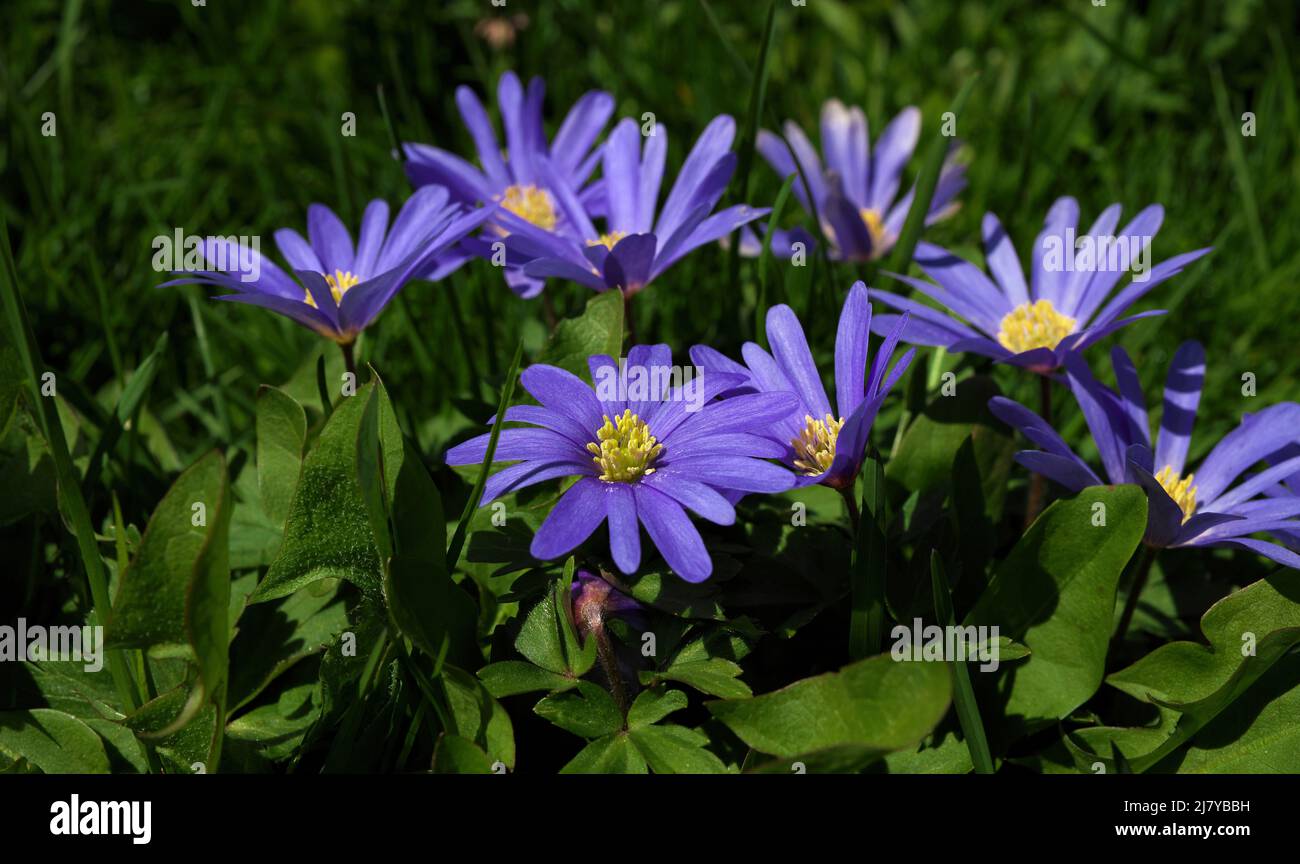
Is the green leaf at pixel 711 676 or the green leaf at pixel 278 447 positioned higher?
the green leaf at pixel 278 447

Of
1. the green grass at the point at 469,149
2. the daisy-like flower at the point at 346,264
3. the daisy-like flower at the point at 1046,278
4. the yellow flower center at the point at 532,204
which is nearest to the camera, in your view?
the daisy-like flower at the point at 346,264

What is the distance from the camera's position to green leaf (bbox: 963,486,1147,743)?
A: 2.19m

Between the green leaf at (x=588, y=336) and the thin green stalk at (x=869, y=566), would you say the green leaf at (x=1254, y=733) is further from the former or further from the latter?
the green leaf at (x=588, y=336)

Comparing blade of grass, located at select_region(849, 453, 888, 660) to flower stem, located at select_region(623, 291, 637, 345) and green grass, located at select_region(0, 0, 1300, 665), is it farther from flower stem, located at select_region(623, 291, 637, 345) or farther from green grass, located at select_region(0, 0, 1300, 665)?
green grass, located at select_region(0, 0, 1300, 665)

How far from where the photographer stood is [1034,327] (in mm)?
2723

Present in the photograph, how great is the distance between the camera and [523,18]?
4777mm

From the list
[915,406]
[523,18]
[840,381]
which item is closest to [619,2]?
[523,18]

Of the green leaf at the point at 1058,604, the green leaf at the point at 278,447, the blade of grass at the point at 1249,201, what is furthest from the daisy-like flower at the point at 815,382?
the blade of grass at the point at 1249,201

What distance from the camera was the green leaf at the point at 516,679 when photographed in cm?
205

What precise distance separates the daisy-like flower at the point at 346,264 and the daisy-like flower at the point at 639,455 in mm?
417

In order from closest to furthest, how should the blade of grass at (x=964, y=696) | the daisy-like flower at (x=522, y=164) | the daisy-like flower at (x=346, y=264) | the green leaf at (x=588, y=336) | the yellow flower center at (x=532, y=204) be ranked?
the blade of grass at (x=964, y=696) → the daisy-like flower at (x=346, y=264) → the green leaf at (x=588, y=336) → the daisy-like flower at (x=522, y=164) → the yellow flower center at (x=532, y=204)

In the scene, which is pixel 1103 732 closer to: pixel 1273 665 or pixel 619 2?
pixel 1273 665

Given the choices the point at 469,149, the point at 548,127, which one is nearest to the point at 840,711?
the point at 469,149

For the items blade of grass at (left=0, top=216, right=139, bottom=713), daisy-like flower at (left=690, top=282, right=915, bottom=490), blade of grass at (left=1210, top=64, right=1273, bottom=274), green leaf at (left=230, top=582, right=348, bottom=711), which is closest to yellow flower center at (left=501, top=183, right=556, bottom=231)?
daisy-like flower at (left=690, top=282, right=915, bottom=490)
